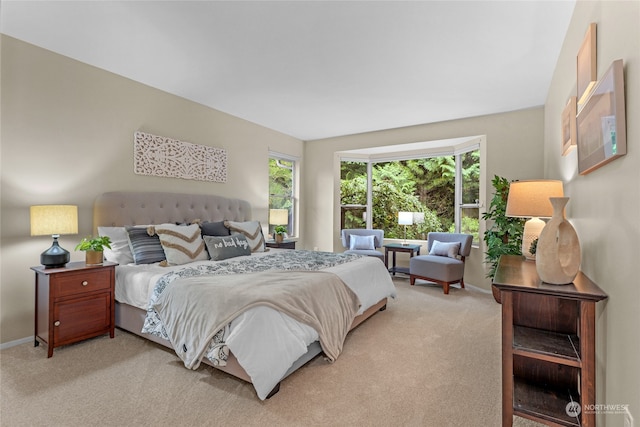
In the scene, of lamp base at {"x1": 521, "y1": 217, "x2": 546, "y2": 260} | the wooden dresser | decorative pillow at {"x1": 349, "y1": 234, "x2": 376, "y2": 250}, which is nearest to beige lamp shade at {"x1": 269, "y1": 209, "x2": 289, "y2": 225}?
decorative pillow at {"x1": 349, "y1": 234, "x2": 376, "y2": 250}

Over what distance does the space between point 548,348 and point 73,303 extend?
11.2 feet

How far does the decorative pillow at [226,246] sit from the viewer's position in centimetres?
339

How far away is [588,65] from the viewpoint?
177cm

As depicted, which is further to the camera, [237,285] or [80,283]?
[80,283]

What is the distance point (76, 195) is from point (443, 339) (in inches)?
152

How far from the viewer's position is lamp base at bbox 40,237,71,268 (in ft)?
8.60

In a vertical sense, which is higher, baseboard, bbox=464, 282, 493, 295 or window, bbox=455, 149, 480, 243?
window, bbox=455, 149, 480, 243

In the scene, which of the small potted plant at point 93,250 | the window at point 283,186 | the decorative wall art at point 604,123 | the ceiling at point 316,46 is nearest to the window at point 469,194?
the ceiling at point 316,46

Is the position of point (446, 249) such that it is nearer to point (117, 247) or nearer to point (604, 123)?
point (604, 123)

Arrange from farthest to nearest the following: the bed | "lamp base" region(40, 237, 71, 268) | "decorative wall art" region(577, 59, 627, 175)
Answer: "lamp base" region(40, 237, 71, 268) → the bed → "decorative wall art" region(577, 59, 627, 175)

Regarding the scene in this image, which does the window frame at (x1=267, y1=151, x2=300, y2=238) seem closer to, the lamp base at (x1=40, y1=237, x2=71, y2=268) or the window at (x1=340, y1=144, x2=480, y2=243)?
the window at (x1=340, y1=144, x2=480, y2=243)

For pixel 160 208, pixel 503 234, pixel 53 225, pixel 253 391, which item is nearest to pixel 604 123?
pixel 253 391

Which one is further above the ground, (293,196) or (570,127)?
(570,127)

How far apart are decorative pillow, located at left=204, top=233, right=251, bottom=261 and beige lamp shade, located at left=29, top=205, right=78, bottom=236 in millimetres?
1201
